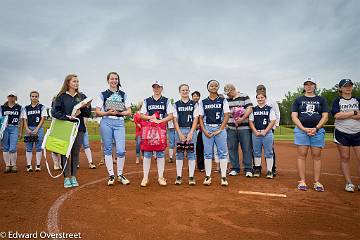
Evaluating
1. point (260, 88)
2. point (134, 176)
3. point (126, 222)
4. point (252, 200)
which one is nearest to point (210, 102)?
point (260, 88)

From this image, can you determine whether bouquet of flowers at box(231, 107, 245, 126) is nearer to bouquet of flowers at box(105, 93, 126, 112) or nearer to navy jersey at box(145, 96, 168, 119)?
navy jersey at box(145, 96, 168, 119)

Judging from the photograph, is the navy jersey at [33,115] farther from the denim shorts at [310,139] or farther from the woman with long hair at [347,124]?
the woman with long hair at [347,124]

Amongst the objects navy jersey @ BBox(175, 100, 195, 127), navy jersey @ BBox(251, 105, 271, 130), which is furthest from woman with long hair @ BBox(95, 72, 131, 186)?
navy jersey @ BBox(251, 105, 271, 130)

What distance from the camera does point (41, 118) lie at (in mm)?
8312

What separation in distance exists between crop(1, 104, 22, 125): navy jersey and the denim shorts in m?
7.60

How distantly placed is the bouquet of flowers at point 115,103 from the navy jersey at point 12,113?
3.73 meters

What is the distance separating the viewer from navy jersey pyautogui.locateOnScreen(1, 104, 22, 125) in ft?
26.4

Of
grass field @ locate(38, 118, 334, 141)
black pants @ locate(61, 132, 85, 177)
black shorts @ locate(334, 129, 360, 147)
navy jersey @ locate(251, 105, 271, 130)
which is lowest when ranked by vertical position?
grass field @ locate(38, 118, 334, 141)

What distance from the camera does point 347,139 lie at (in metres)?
5.72

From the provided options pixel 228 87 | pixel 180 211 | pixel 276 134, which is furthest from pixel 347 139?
pixel 276 134

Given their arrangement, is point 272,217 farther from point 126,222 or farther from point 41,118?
point 41,118

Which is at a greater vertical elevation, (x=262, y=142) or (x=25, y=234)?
(x=262, y=142)

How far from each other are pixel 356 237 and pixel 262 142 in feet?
12.4

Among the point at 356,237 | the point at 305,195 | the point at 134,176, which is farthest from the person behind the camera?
the point at 134,176
